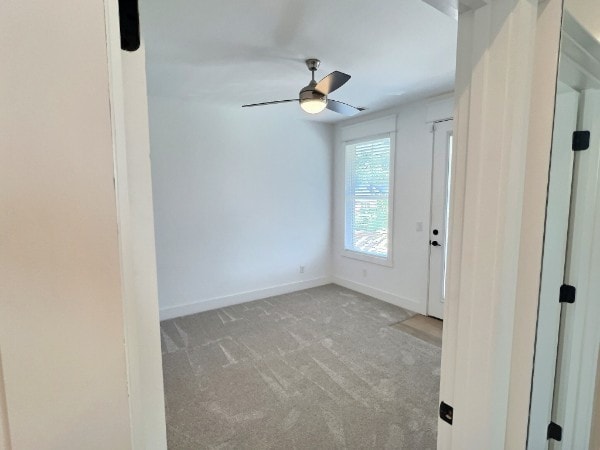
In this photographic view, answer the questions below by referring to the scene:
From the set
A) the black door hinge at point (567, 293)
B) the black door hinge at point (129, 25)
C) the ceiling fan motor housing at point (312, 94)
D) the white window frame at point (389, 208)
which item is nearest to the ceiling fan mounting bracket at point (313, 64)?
the ceiling fan motor housing at point (312, 94)

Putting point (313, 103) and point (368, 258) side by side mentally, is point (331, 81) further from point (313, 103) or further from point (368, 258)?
point (368, 258)

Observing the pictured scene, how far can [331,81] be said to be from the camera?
219cm

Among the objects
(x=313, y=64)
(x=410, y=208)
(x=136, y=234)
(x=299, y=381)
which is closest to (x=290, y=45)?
(x=313, y=64)

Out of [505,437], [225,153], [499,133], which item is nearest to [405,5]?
[499,133]

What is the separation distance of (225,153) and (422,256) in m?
2.75

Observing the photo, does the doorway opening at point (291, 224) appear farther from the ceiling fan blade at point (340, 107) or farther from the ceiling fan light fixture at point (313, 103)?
the ceiling fan blade at point (340, 107)

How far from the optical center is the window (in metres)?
4.09

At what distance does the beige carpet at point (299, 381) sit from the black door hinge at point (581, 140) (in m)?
1.76

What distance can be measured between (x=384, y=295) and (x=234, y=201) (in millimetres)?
2384

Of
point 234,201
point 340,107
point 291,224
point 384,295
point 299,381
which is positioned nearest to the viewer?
point 299,381

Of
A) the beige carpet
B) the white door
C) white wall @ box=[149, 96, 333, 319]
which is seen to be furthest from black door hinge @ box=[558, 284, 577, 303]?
white wall @ box=[149, 96, 333, 319]

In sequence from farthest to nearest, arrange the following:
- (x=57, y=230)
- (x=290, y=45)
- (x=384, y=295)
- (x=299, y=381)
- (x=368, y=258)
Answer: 1. (x=368, y=258)
2. (x=384, y=295)
3. (x=299, y=381)
4. (x=290, y=45)
5. (x=57, y=230)

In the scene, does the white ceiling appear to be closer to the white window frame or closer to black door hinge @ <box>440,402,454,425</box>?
the white window frame

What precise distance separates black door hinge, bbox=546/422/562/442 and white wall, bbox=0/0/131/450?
1922mm
